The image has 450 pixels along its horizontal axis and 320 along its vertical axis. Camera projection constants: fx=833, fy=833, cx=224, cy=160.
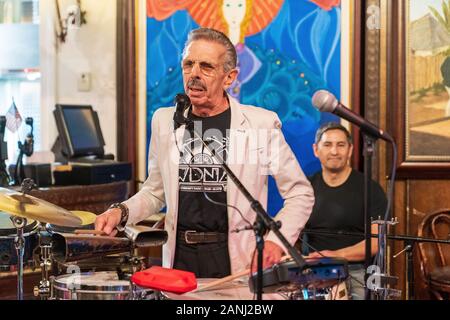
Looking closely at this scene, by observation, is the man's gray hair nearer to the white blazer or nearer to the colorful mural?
the white blazer

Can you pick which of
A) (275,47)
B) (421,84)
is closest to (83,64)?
(275,47)

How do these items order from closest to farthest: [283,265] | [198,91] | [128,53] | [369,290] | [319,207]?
[283,265]
[369,290]
[198,91]
[319,207]
[128,53]

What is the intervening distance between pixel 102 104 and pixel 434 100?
151 centimetres

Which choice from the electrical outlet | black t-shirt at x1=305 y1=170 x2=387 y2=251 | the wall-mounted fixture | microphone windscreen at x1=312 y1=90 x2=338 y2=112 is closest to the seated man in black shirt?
black t-shirt at x1=305 y1=170 x2=387 y2=251

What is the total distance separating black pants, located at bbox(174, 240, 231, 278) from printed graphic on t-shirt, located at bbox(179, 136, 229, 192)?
202 millimetres

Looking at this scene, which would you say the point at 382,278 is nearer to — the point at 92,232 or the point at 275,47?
the point at 92,232

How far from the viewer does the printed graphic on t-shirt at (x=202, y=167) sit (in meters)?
2.94

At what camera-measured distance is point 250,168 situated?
3002 mm

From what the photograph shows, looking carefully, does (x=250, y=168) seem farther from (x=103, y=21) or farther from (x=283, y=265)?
(x=103, y=21)

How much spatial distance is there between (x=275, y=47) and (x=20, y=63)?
1470 mm

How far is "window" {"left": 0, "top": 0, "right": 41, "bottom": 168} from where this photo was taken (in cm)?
418

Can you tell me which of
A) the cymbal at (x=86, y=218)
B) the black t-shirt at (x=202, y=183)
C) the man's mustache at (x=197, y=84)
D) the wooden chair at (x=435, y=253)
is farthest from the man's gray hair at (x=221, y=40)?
the wooden chair at (x=435, y=253)

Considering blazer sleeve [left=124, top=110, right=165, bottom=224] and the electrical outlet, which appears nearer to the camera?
blazer sleeve [left=124, top=110, right=165, bottom=224]
